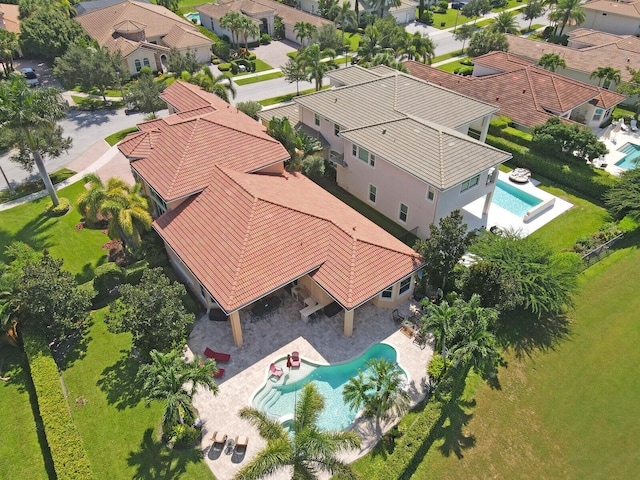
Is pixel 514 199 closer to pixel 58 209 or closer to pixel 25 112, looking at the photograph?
pixel 58 209

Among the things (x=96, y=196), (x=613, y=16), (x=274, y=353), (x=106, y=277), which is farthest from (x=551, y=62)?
(x=106, y=277)

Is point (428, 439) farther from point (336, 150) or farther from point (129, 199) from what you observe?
point (336, 150)

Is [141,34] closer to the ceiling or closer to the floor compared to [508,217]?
closer to the ceiling

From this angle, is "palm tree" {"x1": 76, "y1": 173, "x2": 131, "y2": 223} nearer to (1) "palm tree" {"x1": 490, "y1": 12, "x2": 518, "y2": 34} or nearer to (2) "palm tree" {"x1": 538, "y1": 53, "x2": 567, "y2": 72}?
(2) "palm tree" {"x1": 538, "y1": 53, "x2": 567, "y2": 72}

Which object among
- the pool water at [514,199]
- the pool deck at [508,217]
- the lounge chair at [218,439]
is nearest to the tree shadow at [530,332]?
the pool deck at [508,217]

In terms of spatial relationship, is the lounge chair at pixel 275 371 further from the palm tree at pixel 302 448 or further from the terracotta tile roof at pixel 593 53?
the terracotta tile roof at pixel 593 53

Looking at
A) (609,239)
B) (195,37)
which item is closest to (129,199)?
(609,239)
